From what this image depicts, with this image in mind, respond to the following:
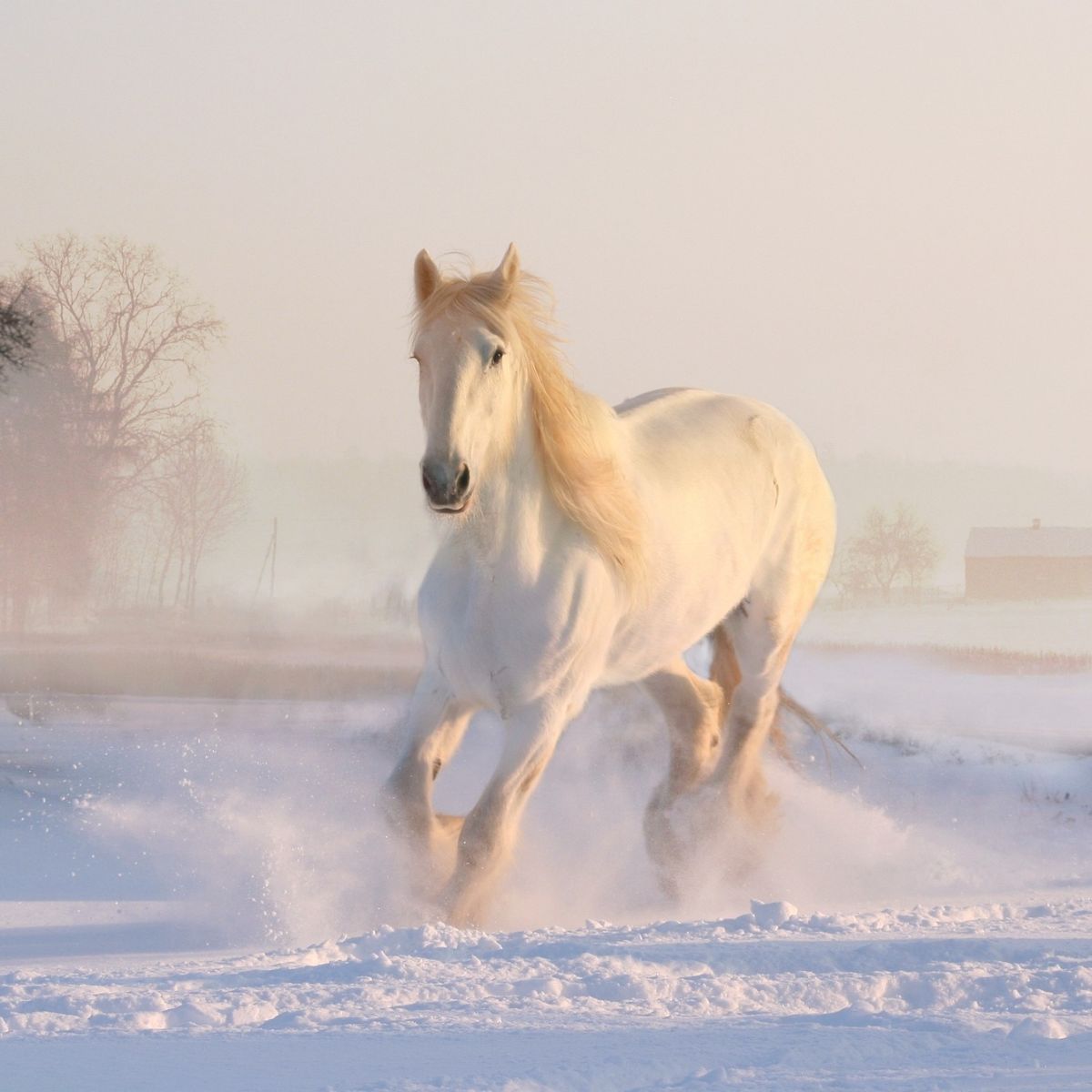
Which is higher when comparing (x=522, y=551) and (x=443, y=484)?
(x=443, y=484)

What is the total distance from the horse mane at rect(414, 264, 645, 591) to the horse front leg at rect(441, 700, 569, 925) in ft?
2.06

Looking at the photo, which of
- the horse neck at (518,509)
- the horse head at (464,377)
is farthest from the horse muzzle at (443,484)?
the horse neck at (518,509)

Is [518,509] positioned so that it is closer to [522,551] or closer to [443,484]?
[522,551]

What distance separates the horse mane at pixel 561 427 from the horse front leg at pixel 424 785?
0.73 meters

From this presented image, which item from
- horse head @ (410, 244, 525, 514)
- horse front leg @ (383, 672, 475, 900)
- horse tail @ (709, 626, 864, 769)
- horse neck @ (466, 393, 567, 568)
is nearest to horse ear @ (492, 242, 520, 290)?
horse head @ (410, 244, 525, 514)

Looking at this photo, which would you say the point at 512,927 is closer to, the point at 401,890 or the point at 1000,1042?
the point at 401,890

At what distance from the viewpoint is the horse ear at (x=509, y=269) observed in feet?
17.1

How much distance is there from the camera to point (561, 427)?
544cm

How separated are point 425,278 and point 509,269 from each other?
27 cm

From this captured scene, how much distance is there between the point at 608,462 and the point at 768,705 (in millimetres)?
2055

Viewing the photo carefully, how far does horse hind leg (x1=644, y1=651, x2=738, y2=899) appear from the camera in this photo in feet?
22.4

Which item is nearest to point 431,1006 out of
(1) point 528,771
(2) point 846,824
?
(1) point 528,771

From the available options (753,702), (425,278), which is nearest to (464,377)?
(425,278)

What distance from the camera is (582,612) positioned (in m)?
5.45
